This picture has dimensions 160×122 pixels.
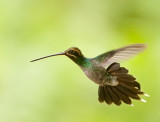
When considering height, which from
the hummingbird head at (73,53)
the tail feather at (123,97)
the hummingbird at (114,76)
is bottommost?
the tail feather at (123,97)

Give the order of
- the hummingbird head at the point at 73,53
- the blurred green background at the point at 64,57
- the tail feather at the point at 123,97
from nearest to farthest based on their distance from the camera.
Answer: the hummingbird head at the point at 73,53
the tail feather at the point at 123,97
the blurred green background at the point at 64,57

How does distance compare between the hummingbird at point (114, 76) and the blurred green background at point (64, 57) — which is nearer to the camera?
the hummingbird at point (114, 76)

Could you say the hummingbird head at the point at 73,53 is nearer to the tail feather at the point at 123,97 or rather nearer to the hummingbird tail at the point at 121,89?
the hummingbird tail at the point at 121,89

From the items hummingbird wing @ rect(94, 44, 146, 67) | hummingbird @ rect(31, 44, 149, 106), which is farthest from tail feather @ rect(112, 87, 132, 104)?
hummingbird wing @ rect(94, 44, 146, 67)

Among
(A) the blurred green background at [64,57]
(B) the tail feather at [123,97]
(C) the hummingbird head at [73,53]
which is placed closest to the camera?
(C) the hummingbird head at [73,53]

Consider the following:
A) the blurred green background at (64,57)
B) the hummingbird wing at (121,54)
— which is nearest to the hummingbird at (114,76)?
the hummingbird wing at (121,54)

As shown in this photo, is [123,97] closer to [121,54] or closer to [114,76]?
[114,76]

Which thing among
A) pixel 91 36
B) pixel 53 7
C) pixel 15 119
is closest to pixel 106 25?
pixel 91 36

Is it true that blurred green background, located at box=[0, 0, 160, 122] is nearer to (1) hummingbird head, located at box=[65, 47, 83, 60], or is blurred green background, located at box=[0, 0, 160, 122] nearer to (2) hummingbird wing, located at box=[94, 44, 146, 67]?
(2) hummingbird wing, located at box=[94, 44, 146, 67]

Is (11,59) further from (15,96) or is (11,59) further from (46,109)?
(46,109)
